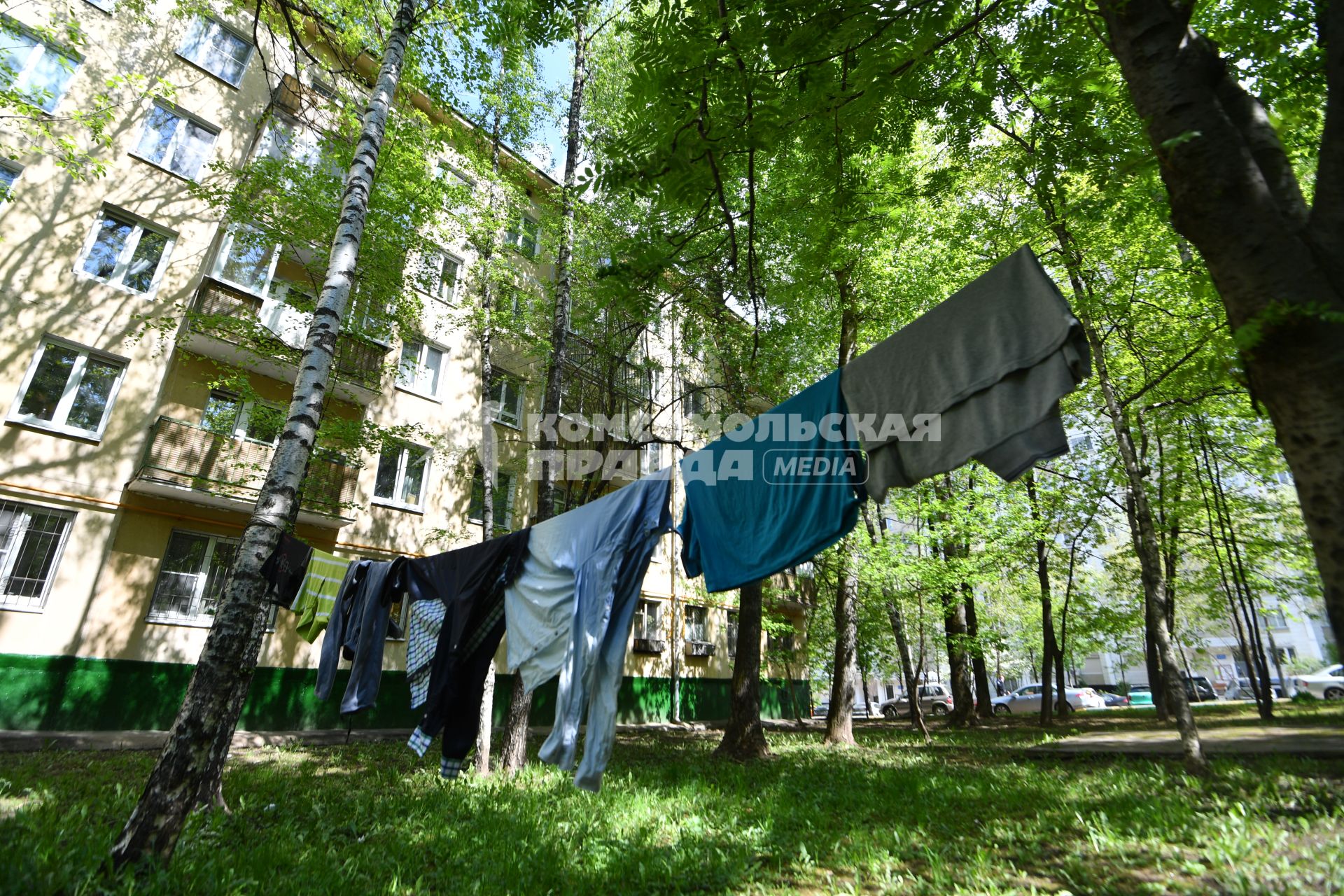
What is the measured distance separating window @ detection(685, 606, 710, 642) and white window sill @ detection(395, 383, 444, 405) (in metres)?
10.7

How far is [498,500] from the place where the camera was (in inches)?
694

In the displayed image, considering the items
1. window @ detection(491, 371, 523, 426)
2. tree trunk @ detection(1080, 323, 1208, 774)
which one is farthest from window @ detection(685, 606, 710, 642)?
tree trunk @ detection(1080, 323, 1208, 774)

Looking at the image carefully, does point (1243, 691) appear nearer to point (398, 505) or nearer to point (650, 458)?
point (650, 458)

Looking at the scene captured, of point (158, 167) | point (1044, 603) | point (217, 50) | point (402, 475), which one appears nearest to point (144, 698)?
point (402, 475)

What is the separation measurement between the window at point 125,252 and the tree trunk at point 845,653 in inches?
615

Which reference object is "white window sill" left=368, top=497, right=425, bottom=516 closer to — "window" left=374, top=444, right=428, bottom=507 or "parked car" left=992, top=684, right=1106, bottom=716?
"window" left=374, top=444, right=428, bottom=507

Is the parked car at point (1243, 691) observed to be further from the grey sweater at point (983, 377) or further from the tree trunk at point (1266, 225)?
the tree trunk at point (1266, 225)

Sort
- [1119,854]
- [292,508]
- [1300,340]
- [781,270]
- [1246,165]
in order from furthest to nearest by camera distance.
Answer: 1. [781,270]
2. [292,508]
3. [1119,854]
4. [1246,165]
5. [1300,340]

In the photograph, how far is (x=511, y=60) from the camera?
29.6 feet

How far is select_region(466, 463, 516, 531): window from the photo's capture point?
663 inches

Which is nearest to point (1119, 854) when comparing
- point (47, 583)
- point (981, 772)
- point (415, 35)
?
point (981, 772)

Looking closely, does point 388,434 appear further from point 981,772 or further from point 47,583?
point 981,772

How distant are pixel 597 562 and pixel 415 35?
9.36 metres

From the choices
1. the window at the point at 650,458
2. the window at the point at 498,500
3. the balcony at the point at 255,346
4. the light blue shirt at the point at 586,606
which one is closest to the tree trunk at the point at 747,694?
the window at the point at 650,458
